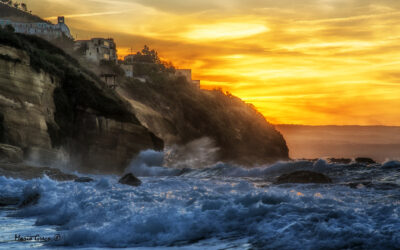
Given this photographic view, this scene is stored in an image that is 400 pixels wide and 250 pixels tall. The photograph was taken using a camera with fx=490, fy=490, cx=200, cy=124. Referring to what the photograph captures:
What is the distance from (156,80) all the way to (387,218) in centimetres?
7795

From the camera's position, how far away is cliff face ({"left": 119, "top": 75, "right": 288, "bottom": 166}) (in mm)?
67688

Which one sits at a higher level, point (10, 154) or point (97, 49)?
point (97, 49)

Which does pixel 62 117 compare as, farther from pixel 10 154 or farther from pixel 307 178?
pixel 307 178

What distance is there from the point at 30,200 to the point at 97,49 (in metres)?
73.6

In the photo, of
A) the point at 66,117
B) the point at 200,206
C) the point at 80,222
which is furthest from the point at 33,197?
the point at 66,117

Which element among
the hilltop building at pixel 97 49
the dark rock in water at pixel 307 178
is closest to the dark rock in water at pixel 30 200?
the dark rock in water at pixel 307 178

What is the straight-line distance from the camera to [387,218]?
787cm

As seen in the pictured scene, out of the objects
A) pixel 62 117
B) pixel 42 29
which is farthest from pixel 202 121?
pixel 42 29

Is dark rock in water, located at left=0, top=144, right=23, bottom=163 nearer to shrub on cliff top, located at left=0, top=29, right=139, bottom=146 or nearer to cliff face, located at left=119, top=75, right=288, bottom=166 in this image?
shrub on cliff top, located at left=0, top=29, right=139, bottom=146

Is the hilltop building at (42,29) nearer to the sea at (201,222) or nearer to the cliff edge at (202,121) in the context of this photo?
the cliff edge at (202,121)

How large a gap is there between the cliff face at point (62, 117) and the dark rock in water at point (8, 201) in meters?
14.3

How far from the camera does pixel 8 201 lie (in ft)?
48.9

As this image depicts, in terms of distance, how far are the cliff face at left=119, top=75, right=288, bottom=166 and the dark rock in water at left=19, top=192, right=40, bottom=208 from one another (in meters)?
46.0

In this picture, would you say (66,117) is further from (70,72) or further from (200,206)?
(200,206)
